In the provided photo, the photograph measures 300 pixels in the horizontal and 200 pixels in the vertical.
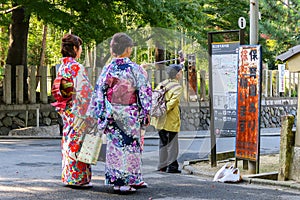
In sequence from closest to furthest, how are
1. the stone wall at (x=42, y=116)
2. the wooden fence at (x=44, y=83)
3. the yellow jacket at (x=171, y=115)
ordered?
the yellow jacket at (x=171, y=115) → the wooden fence at (x=44, y=83) → the stone wall at (x=42, y=116)

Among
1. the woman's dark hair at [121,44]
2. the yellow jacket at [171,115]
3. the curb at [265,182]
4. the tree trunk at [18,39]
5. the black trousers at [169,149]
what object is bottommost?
the curb at [265,182]

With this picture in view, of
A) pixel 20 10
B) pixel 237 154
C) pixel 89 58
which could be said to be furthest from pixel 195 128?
pixel 237 154

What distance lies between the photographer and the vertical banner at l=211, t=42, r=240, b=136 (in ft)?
35.0

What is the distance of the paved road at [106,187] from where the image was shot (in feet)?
24.7

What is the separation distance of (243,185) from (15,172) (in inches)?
138

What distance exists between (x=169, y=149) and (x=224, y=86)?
154 centimetres

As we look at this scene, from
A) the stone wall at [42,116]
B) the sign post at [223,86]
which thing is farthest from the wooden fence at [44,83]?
the sign post at [223,86]

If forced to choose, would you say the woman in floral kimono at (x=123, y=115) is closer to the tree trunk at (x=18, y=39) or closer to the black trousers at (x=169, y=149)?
the black trousers at (x=169, y=149)

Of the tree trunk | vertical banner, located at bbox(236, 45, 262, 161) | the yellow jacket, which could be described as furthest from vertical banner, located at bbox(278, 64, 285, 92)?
the yellow jacket

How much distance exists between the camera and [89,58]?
22266mm

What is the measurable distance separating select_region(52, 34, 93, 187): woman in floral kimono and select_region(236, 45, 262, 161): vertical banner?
302 cm

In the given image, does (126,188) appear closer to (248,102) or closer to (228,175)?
(228,175)

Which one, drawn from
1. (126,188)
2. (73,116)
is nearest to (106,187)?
(126,188)

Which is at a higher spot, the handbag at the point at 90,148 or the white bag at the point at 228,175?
the handbag at the point at 90,148
